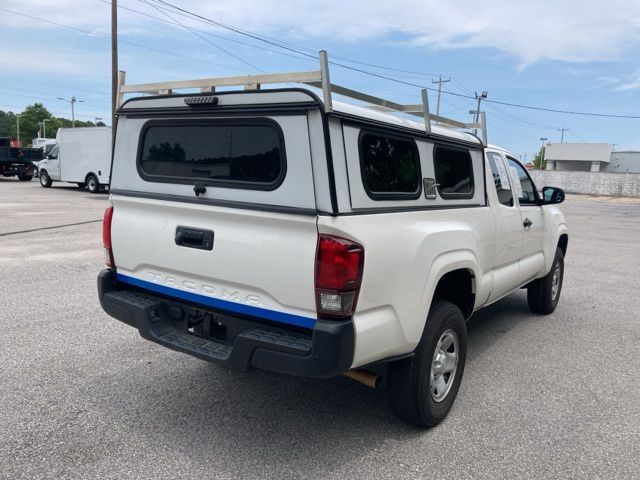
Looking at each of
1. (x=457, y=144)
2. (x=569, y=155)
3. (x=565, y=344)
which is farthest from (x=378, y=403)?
(x=569, y=155)

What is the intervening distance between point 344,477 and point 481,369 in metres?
2.05

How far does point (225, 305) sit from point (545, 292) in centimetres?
440

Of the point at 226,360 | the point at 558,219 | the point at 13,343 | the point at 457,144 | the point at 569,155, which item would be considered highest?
the point at 569,155

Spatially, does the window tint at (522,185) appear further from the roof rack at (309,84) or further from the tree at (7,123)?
the tree at (7,123)

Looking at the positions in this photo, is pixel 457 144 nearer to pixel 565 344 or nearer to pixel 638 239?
pixel 565 344

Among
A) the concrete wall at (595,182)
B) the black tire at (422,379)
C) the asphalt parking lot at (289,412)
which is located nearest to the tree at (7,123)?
the concrete wall at (595,182)

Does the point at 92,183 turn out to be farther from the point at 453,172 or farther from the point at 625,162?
the point at 625,162

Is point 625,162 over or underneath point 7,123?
underneath

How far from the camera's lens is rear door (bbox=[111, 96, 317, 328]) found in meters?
2.80

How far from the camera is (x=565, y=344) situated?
523 cm

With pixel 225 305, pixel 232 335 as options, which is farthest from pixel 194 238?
pixel 232 335

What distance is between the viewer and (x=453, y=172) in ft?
12.9

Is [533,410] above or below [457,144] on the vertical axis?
below

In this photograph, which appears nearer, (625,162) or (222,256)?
(222,256)
